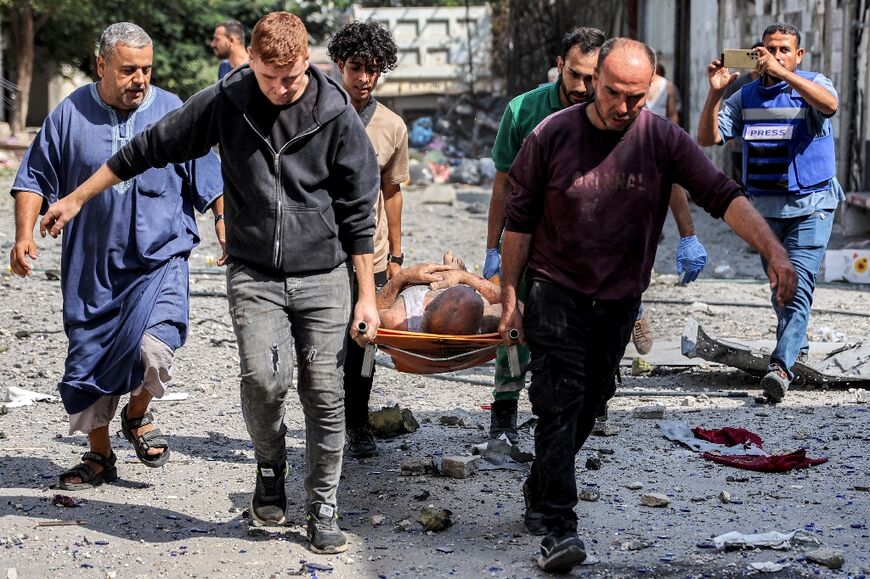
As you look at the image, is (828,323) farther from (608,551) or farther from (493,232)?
(608,551)

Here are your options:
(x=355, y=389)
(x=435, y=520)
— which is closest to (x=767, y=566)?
(x=435, y=520)

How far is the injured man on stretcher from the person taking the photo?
→ 5.75 meters

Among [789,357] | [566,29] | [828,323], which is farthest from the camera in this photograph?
[566,29]

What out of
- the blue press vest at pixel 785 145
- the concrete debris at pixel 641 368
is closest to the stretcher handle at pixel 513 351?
the blue press vest at pixel 785 145

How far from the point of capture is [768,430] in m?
6.79

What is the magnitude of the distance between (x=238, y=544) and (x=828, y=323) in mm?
5923

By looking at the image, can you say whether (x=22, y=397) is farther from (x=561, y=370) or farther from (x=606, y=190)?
(x=606, y=190)

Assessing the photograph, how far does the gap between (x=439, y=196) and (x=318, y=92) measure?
14.0 meters

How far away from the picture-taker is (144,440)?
602 centimetres

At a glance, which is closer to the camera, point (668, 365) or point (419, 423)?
point (419, 423)

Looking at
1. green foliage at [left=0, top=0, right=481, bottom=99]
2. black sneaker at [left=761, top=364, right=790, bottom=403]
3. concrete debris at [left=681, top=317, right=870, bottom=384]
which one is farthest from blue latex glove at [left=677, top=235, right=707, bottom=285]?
green foliage at [left=0, top=0, right=481, bottom=99]

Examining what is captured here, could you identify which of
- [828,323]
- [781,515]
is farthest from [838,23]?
[781,515]

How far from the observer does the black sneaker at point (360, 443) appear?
6289mm

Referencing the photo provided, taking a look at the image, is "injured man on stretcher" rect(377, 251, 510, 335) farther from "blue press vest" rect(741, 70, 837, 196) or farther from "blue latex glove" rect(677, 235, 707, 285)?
"blue press vest" rect(741, 70, 837, 196)
